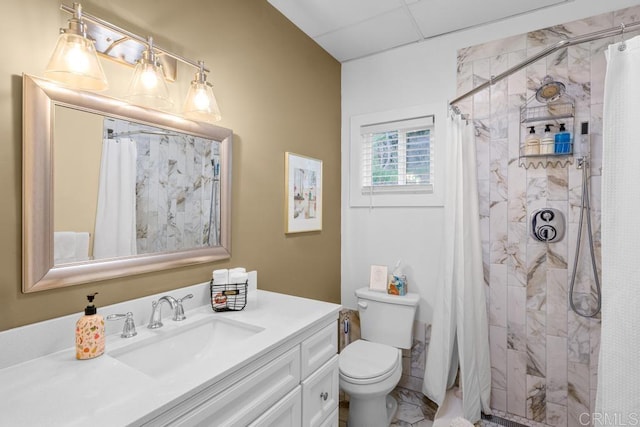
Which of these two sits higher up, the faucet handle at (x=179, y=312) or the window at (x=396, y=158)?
the window at (x=396, y=158)

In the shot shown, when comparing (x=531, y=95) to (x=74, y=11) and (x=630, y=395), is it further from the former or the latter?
(x=74, y=11)

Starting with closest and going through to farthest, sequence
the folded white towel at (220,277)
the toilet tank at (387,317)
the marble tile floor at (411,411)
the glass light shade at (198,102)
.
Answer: the glass light shade at (198,102) → the folded white towel at (220,277) → the marble tile floor at (411,411) → the toilet tank at (387,317)

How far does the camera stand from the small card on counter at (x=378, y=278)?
2.43m

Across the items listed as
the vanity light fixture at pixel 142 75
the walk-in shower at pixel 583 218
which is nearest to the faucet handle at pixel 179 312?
the vanity light fixture at pixel 142 75

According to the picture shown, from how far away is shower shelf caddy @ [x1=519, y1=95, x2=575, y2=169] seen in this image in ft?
6.18

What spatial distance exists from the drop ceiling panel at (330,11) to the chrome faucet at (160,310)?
1749 millimetres

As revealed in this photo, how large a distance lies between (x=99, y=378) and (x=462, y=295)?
181 centimetres

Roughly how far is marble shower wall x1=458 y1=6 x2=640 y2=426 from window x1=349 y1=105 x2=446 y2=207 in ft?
0.96

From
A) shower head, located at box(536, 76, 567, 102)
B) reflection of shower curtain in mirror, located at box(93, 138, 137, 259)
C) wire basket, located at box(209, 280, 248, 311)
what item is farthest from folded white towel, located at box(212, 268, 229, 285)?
shower head, located at box(536, 76, 567, 102)

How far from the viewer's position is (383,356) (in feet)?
6.60

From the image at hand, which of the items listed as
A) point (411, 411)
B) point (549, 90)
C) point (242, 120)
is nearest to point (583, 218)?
point (549, 90)

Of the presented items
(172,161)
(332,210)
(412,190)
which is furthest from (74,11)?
(412,190)

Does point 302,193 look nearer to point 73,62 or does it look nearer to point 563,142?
point 73,62

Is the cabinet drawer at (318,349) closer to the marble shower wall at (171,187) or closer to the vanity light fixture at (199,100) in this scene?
the marble shower wall at (171,187)
